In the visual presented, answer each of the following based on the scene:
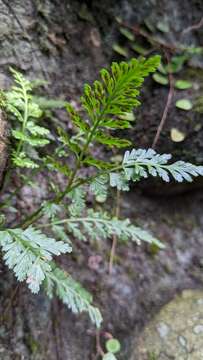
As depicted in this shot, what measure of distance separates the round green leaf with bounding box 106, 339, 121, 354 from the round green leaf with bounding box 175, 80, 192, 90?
1952mm

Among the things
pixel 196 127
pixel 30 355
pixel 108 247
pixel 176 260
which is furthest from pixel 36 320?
pixel 196 127

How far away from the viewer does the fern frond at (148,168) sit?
1.65 m

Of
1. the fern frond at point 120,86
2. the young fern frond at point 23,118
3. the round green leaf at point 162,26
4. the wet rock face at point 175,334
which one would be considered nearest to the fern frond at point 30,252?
the young fern frond at point 23,118

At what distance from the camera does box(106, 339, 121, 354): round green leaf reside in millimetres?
2318

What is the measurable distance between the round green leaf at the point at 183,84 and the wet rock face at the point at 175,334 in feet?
5.24

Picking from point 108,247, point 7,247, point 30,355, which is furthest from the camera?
point 108,247

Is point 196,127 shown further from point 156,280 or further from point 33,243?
point 33,243

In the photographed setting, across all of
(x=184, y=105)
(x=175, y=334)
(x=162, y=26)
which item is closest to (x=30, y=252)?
(x=175, y=334)

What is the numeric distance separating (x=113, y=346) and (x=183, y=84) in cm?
202

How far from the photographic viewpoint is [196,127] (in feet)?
9.06

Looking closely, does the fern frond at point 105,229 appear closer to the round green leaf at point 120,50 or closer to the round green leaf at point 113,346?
the round green leaf at point 113,346

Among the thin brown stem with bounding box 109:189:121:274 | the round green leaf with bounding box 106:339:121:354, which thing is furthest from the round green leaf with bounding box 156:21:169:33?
the round green leaf with bounding box 106:339:121:354

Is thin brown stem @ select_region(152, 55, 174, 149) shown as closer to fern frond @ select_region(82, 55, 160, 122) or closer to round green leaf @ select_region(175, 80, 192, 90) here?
round green leaf @ select_region(175, 80, 192, 90)

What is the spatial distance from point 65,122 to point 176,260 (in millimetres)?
1395
